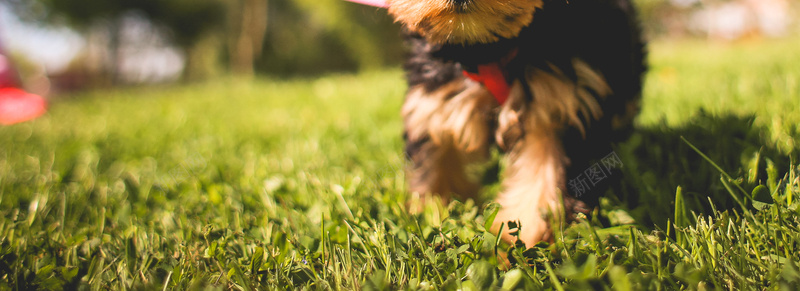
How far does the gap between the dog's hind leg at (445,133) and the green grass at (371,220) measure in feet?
0.53

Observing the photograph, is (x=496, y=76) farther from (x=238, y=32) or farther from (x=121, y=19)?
(x=121, y=19)

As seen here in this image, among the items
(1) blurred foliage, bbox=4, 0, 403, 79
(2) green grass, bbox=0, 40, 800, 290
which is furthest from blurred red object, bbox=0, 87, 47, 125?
(1) blurred foliage, bbox=4, 0, 403, 79

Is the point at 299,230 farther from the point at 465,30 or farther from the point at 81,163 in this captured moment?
the point at 81,163

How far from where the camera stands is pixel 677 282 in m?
1.29

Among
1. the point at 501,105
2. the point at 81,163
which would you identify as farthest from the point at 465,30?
the point at 81,163

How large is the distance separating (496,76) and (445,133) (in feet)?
1.34

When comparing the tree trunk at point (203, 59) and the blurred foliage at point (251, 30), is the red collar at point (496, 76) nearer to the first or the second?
the blurred foliage at point (251, 30)

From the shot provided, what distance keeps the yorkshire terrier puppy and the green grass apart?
18cm

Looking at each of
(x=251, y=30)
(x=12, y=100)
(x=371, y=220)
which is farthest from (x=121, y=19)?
(x=371, y=220)

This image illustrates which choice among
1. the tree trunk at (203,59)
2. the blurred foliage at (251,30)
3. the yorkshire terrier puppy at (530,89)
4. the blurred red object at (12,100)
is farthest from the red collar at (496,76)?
the tree trunk at (203,59)

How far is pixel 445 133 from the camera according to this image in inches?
80.7

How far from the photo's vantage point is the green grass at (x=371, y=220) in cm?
136

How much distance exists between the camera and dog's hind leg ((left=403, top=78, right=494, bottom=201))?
191 centimetres

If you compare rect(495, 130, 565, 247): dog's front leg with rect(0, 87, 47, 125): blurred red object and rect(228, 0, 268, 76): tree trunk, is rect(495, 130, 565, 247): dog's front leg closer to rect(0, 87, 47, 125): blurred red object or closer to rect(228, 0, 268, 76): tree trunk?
rect(0, 87, 47, 125): blurred red object
